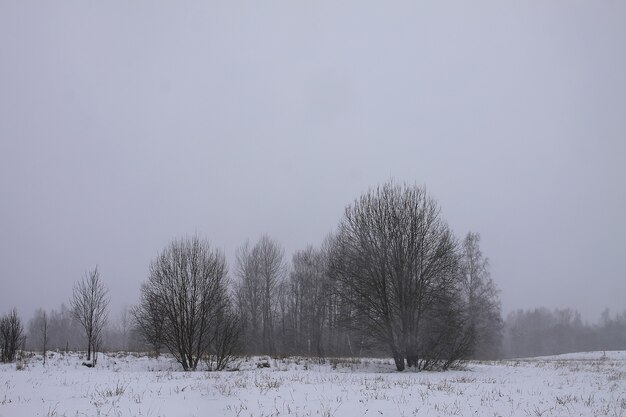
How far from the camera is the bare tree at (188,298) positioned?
2197cm

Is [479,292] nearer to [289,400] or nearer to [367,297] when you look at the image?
[367,297]

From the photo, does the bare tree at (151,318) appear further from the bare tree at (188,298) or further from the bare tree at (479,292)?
the bare tree at (479,292)

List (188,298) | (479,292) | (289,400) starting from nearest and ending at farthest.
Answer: (289,400) → (188,298) → (479,292)

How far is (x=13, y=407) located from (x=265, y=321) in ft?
141

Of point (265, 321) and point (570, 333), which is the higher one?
point (265, 321)

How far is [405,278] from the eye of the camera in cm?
2295

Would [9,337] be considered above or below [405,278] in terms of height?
below

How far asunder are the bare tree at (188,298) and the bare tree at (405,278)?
781 centimetres

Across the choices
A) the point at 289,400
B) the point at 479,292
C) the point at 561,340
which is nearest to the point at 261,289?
the point at 479,292

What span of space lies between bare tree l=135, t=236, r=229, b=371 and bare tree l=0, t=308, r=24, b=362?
329 inches

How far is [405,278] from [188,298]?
1240 centimetres

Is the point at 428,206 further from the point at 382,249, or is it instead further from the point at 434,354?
the point at 434,354

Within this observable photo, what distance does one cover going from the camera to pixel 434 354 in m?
22.3

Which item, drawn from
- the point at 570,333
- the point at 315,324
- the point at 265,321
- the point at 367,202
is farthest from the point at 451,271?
the point at 570,333
